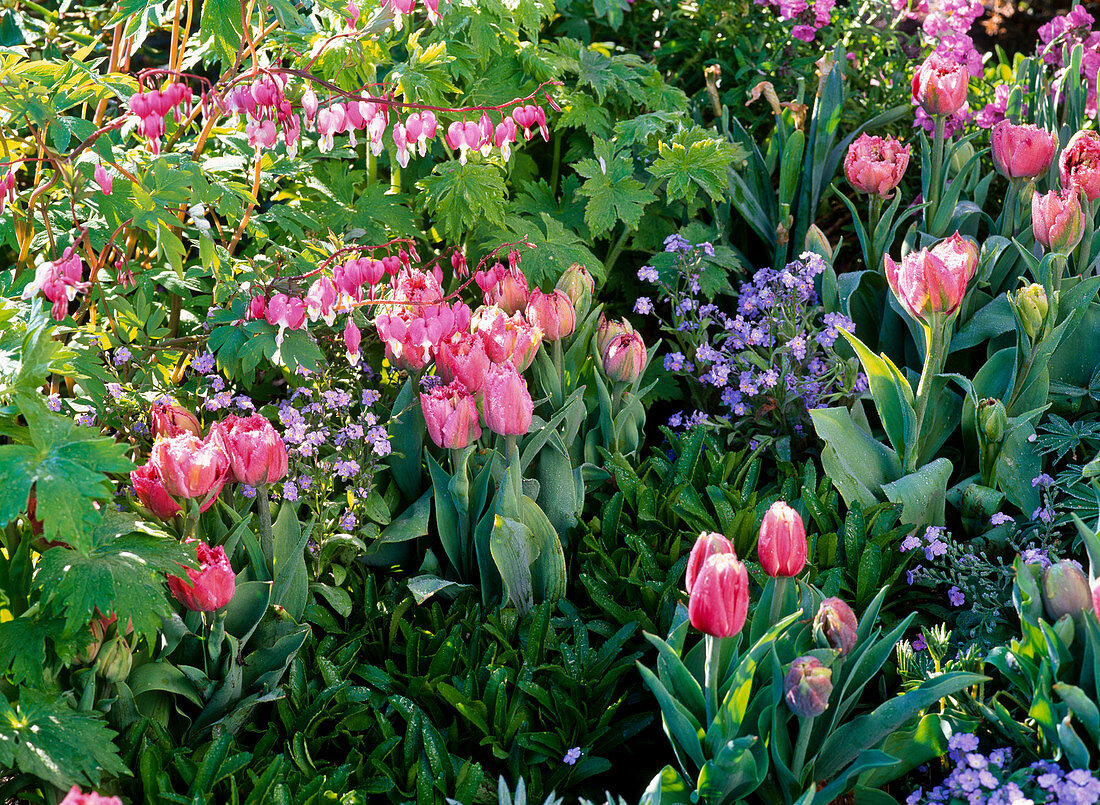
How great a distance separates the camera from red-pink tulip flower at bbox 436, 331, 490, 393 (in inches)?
74.1

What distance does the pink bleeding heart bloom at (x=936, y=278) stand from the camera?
69.4 inches

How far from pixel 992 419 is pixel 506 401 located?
A: 985mm

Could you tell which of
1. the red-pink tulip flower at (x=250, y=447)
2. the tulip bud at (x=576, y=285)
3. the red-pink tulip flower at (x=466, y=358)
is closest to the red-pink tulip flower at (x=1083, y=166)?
the tulip bud at (x=576, y=285)

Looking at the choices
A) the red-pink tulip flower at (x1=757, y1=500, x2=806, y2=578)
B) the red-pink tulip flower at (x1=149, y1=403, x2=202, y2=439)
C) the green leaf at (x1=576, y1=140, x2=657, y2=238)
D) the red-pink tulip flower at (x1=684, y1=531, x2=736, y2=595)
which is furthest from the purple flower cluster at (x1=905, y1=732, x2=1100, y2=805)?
the green leaf at (x1=576, y1=140, x2=657, y2=238)

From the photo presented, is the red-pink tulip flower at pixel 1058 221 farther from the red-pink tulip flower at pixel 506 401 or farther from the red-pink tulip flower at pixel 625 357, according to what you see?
the red-pink tulip flower at pixel 506 401

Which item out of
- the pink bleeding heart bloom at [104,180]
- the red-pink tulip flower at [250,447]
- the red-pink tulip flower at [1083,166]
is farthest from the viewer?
the red-pink tulip flower at [1083,166]

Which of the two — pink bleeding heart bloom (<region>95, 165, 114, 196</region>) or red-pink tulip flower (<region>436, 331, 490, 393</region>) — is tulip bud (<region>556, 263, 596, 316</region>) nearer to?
red-pink tulip flower (<region>436, 331, 490, 393</region>)

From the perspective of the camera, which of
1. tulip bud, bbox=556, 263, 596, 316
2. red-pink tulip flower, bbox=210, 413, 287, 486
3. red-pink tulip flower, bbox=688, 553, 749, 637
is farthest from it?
tulip bud, bbox=556, 263, 596, 316

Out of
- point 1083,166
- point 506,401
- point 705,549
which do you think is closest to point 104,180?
point 506,401

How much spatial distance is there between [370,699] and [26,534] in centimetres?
63

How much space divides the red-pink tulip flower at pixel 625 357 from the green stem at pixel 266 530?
802 millimetres

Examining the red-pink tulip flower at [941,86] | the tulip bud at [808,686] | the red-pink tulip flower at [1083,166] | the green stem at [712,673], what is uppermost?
the red-pink tulip flower at [941,86]

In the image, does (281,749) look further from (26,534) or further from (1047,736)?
(1047,736)

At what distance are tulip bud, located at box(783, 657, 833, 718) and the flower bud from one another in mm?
1021
